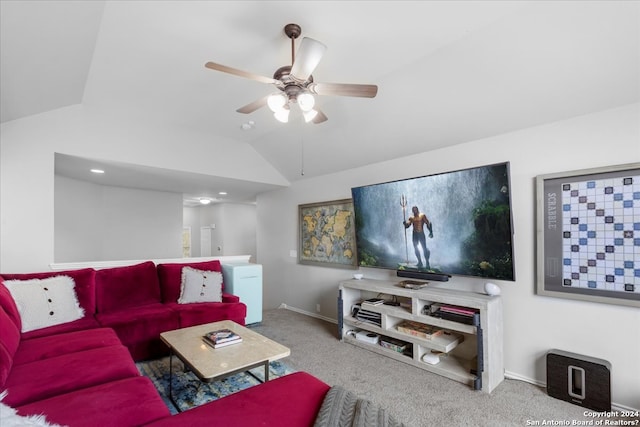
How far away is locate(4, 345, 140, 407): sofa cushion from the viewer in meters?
1.59

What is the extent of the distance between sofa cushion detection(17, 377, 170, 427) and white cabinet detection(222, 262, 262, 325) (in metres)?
2.54

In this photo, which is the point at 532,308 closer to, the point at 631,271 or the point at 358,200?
the point at 631,271

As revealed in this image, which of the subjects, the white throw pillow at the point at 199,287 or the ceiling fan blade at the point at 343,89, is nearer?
the ceiling fan blade at the point at 343,89

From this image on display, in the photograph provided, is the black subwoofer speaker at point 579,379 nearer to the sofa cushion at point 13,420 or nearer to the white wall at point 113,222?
the sofa cushion at point 13,420

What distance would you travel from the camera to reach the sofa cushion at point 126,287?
325 centimetres

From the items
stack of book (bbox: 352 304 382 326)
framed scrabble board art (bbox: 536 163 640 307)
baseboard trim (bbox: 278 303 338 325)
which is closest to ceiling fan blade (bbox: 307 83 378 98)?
framed scrabble board art (bbox: 536 163 640 307)

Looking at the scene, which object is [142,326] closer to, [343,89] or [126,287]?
[126,287]

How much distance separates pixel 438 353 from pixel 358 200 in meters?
1.87

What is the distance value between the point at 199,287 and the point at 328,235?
1.89 meters

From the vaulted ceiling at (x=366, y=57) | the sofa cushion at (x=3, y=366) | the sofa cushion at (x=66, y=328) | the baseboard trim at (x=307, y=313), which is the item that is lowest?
the baseboard trim at (x=307, y=313)

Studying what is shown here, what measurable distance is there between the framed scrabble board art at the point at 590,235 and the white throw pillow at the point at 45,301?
4.21 meters

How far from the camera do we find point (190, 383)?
8.43ft

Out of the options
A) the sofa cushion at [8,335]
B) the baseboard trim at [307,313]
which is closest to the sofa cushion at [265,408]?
the sofa cushion at [8,335]

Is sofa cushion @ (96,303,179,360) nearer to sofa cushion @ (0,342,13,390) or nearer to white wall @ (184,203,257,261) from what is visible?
sofa cushion @ (0,342,13,390)
